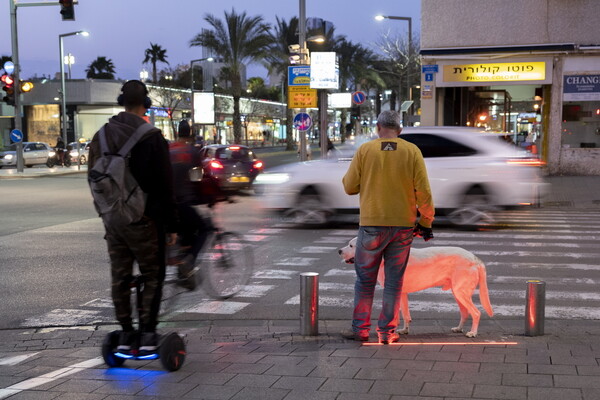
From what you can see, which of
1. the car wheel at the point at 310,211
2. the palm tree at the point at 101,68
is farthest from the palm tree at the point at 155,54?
the car wheel at the point at 310,211

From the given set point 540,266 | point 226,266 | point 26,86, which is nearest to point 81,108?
point 26,86

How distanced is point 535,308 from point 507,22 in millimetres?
20849

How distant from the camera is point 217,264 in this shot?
24.0ft

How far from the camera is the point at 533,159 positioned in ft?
44.4

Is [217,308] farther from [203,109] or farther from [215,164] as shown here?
[203,109]

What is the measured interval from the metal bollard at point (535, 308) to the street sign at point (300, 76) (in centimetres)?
2068

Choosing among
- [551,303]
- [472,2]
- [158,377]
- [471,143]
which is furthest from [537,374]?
[472,2]

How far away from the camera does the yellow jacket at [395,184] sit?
522 cm

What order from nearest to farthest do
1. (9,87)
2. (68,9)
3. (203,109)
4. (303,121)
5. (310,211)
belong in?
(310,211) < (68,9) < (303,121) < (9,87) < (203,109)

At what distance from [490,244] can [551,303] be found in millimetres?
3935

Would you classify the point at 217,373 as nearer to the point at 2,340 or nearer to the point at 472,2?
the point at 2,340

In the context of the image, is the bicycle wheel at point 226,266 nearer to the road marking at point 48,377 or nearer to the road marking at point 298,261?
the road marking at point 298,261

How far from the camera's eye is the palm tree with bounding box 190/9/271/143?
45.2 m

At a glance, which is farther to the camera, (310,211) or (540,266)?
(310,211)
